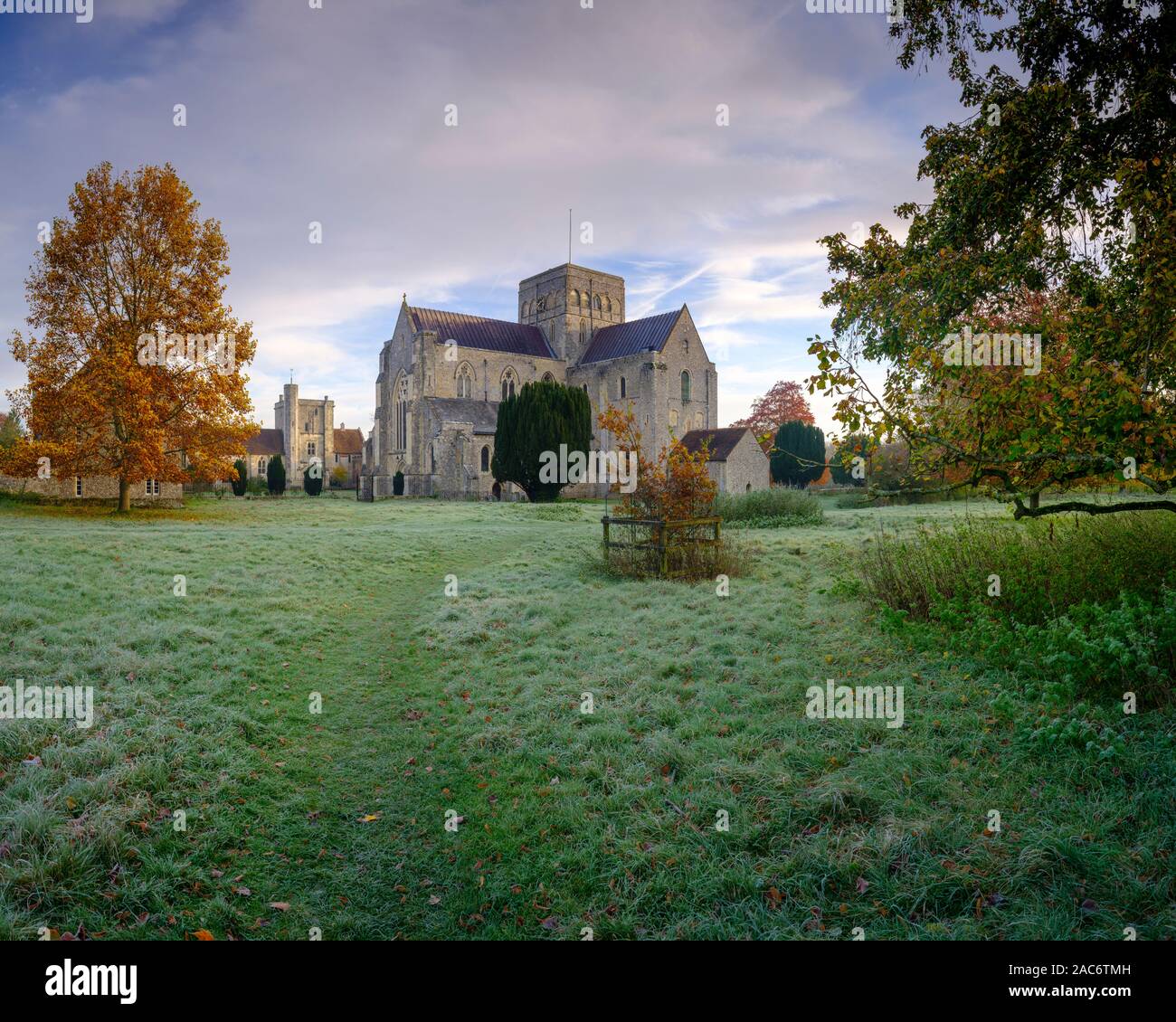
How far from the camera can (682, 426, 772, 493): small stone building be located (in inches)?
1545

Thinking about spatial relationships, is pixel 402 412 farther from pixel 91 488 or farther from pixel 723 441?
pixel 91 488

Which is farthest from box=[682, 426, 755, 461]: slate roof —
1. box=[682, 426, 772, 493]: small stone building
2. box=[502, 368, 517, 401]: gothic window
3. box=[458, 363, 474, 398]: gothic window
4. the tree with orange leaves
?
the tree with orange leaves

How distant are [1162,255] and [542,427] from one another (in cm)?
3258

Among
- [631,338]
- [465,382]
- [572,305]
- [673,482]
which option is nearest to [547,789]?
[673,482]

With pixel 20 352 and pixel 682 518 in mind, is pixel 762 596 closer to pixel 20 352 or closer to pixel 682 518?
pixel 682 518

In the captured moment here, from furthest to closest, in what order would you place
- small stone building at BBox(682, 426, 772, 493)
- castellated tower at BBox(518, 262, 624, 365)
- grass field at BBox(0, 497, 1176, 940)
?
1. castellated tower at BBox(518, 262, 624, 365)
2. small stone building at BBox(682, 426, 772, 493)
3. grass field at BBox(0, 497, 1176, 940)

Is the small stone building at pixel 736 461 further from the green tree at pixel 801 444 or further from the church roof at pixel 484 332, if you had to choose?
the church roof at pixel 484 332

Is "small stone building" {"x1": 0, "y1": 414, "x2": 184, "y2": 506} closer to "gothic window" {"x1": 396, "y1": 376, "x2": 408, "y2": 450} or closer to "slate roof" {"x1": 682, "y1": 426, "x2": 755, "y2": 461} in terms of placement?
"gothic window" {"x1": 396, "y1": 376, "x2": 408, "y2": 450}

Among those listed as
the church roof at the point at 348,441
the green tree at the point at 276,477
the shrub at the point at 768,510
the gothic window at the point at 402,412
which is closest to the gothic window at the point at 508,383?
the gothic window at the point at 402,412

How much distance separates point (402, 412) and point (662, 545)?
138ft

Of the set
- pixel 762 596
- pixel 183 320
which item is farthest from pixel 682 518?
pixel 183 320

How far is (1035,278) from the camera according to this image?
9258 mm

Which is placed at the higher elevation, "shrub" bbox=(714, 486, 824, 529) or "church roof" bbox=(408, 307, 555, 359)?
"church roof" bbox=(408, 307, 555, 359)

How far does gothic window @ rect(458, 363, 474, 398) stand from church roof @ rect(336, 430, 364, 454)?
34.8 metres
